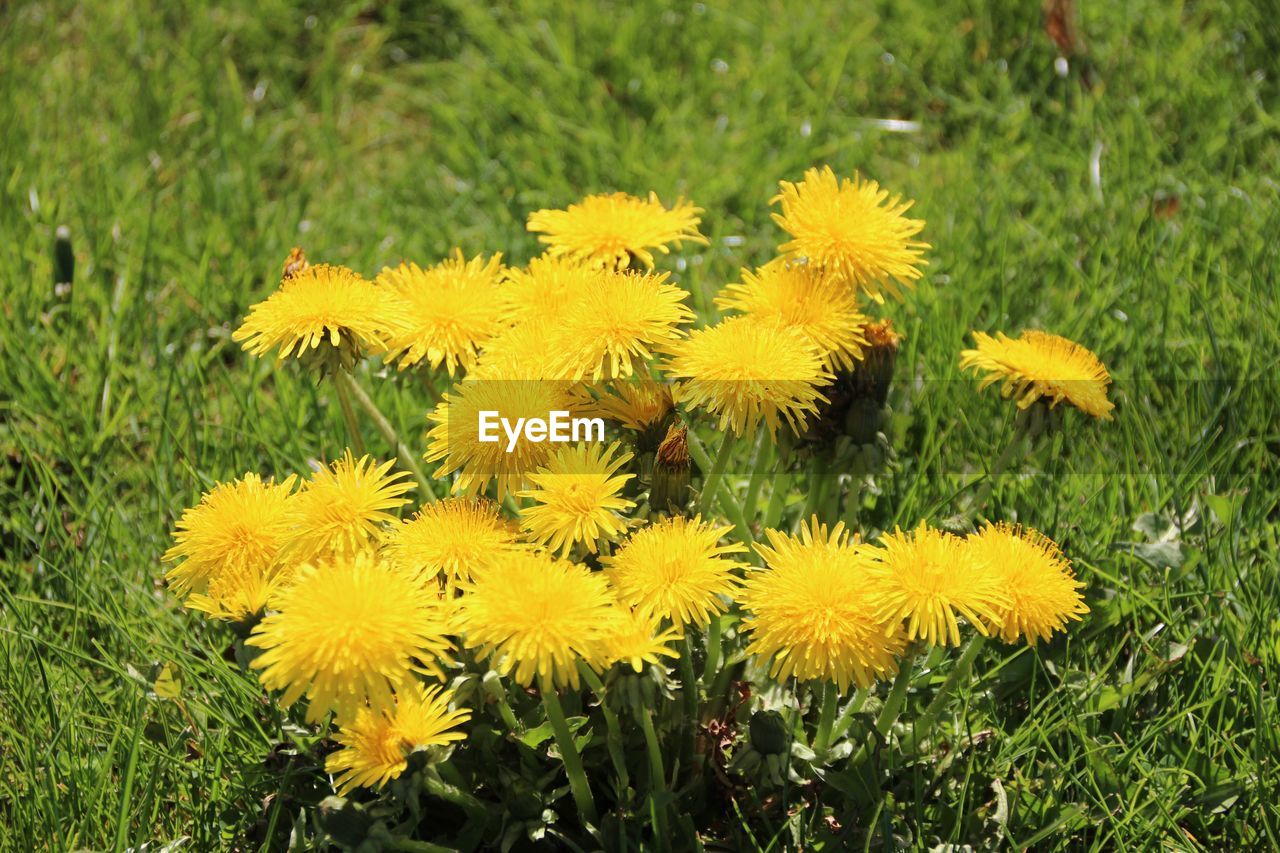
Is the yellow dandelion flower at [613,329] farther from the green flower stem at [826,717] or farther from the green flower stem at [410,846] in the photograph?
the green flower stem at [410,846]

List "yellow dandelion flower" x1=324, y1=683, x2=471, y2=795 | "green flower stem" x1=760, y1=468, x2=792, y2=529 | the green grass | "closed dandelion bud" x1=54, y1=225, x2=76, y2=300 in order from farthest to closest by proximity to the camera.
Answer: "closed dandelion bud" x1=54, y1=225, x2=76, y2=300
"green flower stem" x1=760, y1=468, x2=792, y2=529
the green grass
"yellow dandelion flower" x1=324, y1=683, x2=471, y2=795

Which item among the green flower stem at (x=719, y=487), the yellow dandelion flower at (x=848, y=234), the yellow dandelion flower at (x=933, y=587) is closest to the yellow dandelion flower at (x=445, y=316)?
the green flower stem at (x=719, y=487)

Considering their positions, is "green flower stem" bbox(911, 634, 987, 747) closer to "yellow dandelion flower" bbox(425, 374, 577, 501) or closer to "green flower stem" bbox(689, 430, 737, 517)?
"green flower stem" bbox(689, 430, 737, 517)

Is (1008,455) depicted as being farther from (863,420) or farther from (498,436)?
(498,436)

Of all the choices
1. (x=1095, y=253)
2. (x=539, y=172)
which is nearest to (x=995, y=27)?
(x=1095, y=253)

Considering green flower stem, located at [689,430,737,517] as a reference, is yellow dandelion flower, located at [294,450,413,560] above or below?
above

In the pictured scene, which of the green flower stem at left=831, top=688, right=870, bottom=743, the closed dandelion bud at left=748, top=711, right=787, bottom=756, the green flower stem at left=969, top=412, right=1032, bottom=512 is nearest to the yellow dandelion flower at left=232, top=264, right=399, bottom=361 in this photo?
the closed dandelion bud at left=748, top=711, right=787, bottom=756
